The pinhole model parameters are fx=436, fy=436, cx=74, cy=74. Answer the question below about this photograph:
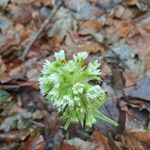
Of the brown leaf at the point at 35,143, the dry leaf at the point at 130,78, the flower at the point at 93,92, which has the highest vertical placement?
the dry leaf at the point at 130,78

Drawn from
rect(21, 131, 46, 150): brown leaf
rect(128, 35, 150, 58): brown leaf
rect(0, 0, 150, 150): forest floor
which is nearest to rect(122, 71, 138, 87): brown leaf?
rect(0, 0, 150, 150): forest floor

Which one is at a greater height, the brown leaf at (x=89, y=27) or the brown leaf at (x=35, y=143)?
the brown leaf at (x=89, y=27)

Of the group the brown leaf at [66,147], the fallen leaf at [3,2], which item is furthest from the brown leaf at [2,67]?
the brown leaf at [66,147]

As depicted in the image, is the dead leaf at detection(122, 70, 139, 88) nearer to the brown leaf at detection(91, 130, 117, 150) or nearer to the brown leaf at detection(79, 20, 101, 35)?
the brown leaf at detection(91, 130, 117, 150)

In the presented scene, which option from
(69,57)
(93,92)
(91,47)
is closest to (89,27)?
(91,47)

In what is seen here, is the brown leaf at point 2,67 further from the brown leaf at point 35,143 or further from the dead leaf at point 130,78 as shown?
the dead leaf at point 130,78

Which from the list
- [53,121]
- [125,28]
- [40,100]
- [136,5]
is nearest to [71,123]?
[53,121]
